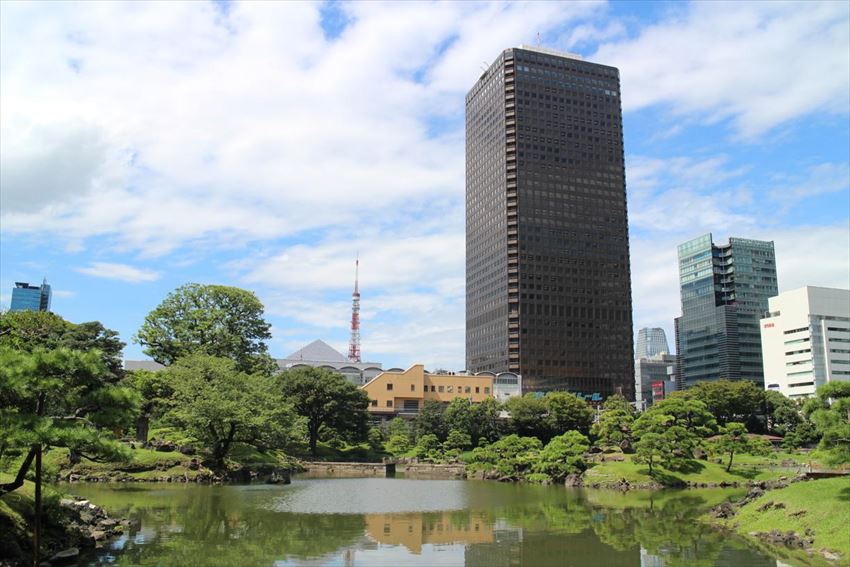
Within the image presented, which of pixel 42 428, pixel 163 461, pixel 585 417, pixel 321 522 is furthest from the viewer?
pixel 585 417

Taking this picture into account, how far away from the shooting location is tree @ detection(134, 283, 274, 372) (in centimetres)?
7069

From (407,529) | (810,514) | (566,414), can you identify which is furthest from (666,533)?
(566,414)

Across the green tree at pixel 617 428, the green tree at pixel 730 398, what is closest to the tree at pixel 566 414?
the green tree at pixel 617 428

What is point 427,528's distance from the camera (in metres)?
30.0

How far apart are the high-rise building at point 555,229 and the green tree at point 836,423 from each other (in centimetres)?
10848

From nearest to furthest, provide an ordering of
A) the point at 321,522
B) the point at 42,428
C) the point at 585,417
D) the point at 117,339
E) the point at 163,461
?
1. the point at 42,428
2. the point at 321,522
3. the point at 163,461
4. the point at 117,339
5. the point at 585,417

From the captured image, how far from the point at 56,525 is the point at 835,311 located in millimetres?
145901

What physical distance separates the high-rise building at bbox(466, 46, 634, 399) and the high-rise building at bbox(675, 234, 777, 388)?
119 ft

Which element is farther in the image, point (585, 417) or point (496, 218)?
point (496, 218)

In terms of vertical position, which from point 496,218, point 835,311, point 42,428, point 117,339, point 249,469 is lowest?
point 249,469

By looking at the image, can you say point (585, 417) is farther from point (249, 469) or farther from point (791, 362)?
point (791, 362)

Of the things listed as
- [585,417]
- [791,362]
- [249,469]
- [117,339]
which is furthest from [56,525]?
[791,362]

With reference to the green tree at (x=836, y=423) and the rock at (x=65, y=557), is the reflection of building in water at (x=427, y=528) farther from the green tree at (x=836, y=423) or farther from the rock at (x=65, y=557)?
the green tree at (x=836, y=423)

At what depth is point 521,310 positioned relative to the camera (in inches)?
5502
